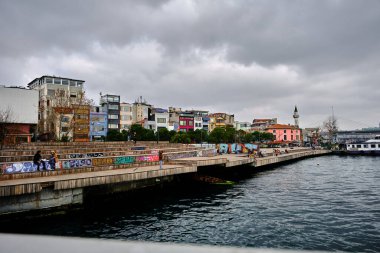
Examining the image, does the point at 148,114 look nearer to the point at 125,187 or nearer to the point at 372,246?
the point at 125,187

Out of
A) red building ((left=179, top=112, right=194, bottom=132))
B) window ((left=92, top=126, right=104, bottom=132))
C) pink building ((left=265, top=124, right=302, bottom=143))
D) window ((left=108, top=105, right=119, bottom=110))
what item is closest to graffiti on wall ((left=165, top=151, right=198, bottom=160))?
window ((left=92, top=126, right=104, bottom=132))

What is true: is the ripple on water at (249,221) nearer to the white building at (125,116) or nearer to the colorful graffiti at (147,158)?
the colorful graffiti at (147,158)

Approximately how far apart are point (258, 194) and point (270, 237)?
11.7 meters

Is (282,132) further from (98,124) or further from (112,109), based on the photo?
(98,124)

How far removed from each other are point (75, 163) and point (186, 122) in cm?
7936

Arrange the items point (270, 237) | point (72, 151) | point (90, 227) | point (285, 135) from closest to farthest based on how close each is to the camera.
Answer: point (270, 237), point (90, 227), point (72, 151), point (285, 135)

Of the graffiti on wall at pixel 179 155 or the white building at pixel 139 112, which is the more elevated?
the white building at pixel 139 112

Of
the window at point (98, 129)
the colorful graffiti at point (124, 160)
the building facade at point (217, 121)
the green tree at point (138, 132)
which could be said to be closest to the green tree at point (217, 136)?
the building facade at point (217, 121)

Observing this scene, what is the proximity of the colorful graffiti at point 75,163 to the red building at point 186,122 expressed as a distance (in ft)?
250

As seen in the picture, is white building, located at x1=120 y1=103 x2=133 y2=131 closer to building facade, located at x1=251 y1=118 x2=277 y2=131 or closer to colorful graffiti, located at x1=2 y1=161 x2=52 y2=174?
colorful graffiti, located at x1=2 y1=161 x2=52 y2=174

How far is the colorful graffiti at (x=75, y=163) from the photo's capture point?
2206 cm

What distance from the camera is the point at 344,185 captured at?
2906cm

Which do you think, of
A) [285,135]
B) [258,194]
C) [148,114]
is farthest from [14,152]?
[285,135]

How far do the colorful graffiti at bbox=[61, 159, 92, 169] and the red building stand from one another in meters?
76.1
